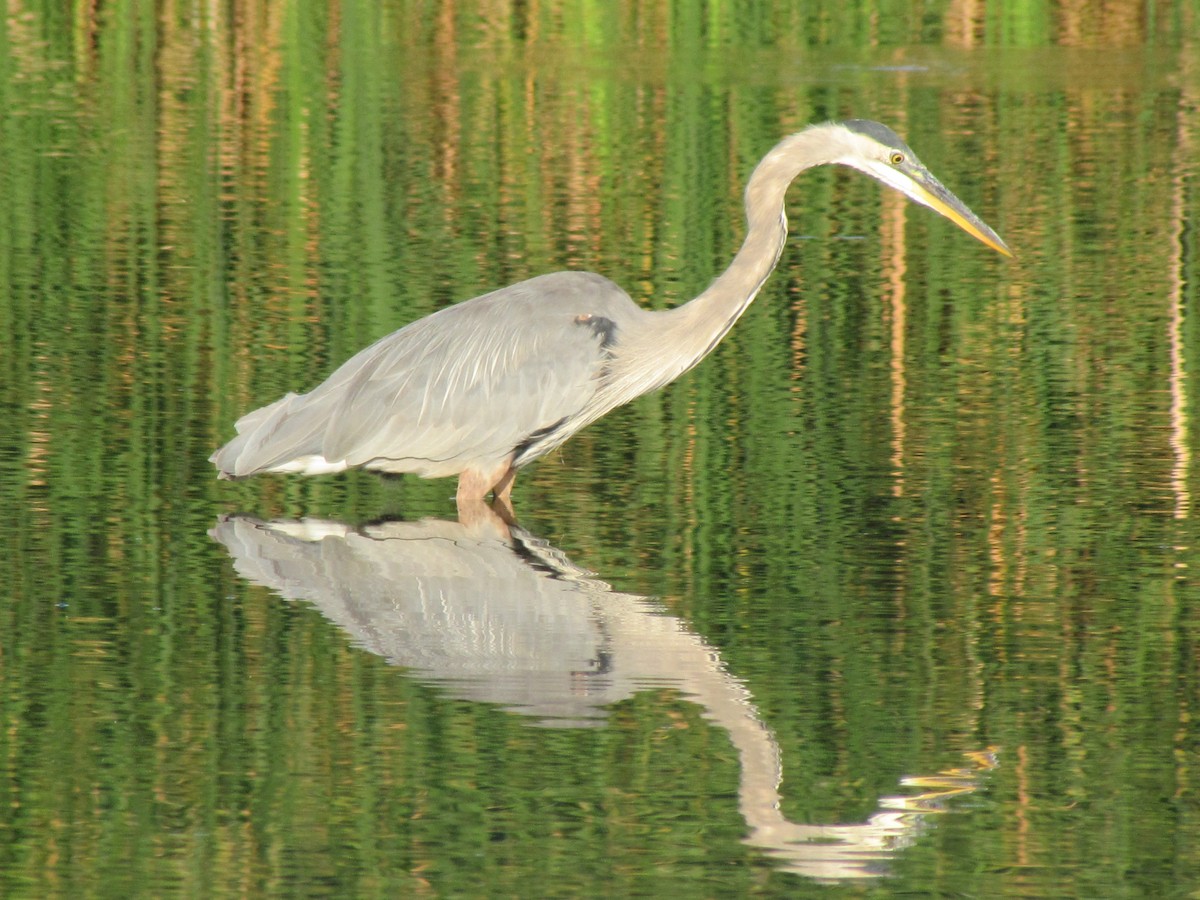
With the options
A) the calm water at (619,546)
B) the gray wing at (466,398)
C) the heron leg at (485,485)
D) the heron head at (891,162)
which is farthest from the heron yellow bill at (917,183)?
the heron leg at (485,485)

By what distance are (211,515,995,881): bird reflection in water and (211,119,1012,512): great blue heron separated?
40 cm

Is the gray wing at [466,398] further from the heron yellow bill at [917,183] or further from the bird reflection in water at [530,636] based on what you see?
the heron yellow bill at [917,183]

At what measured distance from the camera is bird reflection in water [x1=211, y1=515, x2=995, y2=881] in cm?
447

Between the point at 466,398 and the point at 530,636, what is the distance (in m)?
1.84

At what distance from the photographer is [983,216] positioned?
11906 mm

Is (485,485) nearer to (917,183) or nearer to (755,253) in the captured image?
(755,253)

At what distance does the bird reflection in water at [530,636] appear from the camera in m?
4.47

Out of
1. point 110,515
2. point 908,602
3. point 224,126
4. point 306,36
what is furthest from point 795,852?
point 306,36

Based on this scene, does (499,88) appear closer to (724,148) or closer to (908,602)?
(724,148)

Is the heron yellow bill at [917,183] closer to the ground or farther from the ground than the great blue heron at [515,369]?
farther from the ground

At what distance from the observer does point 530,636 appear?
566 cm

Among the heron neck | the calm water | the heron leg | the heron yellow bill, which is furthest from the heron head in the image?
the heron leg

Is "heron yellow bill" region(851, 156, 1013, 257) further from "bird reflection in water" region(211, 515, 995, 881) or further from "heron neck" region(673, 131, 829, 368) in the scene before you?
"bird reflection in water" region(211, 515, 995, 881)

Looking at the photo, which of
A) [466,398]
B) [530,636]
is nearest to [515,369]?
[466,398]
